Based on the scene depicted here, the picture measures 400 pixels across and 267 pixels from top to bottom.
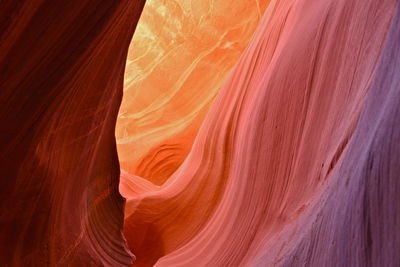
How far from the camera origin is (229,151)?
2.99m

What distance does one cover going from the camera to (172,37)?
500cm

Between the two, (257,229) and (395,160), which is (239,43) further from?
(395,160)

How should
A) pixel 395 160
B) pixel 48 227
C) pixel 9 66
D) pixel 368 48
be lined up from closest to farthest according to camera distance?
1. pixel 395 160
2. pixel 9 66
3. pixel 48 227
4. pixel 368 48

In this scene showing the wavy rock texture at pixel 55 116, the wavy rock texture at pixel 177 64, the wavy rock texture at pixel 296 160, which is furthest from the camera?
the wavy rock texture at pixel 177 64

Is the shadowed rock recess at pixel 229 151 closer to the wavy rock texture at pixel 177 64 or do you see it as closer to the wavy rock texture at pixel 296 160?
the wavy rock texture at pixel 296 160

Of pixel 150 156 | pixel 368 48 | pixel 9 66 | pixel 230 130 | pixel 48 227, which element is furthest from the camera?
pixel 150 156

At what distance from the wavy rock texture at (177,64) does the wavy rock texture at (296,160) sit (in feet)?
3.83

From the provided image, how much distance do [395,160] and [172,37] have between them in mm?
4188

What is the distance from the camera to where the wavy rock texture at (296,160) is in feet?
3.49

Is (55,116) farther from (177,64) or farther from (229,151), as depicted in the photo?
(177,64)

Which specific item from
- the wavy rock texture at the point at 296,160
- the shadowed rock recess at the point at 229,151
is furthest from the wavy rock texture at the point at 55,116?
the wavy rock texture at the point at 296,160

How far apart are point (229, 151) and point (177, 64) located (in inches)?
87.0

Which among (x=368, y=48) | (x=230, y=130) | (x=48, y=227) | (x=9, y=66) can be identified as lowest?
(x=48, y=227)

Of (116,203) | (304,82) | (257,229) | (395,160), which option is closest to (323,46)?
(304,82)
